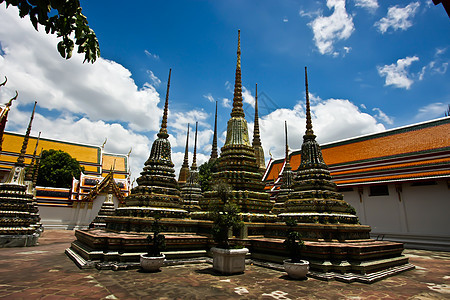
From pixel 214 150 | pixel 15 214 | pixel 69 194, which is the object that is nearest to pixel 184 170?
pixel 214 150

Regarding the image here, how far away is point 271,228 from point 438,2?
8.33 metres

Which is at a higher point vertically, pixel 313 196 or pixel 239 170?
pixel 239 170

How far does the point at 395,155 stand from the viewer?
2047cm

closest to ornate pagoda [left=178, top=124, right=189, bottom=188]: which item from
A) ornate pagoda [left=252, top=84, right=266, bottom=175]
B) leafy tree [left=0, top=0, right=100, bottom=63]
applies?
ornate pagoda [left=252, top=84, right=266, bottom=175]

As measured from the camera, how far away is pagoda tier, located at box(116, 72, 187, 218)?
10.5 m

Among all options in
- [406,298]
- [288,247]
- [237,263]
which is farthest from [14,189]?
[406,298]

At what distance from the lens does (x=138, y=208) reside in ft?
33.5

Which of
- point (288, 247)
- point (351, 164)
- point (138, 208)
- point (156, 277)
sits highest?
point (351, 164)

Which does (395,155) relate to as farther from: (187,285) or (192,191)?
(187,285)

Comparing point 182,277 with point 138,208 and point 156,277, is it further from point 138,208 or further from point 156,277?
point 138,208

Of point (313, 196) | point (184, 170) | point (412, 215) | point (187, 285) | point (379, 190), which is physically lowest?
point (187, 285)

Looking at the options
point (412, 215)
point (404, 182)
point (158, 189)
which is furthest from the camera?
point (412, 215)

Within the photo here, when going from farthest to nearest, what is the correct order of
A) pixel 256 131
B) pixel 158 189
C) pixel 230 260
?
1. pixel 256 131
2. pixel 158 189
3. pixel 230 260

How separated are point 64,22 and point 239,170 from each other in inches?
365
